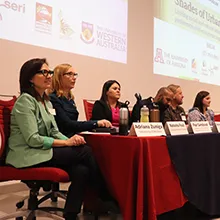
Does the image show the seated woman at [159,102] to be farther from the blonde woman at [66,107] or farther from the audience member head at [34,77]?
the audience member head at [34,77]

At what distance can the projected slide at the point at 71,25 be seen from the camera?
2.82 metres

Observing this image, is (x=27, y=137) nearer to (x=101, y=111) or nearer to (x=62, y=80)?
(x=62, y=80)

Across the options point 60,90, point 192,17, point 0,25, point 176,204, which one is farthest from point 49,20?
point 192,17

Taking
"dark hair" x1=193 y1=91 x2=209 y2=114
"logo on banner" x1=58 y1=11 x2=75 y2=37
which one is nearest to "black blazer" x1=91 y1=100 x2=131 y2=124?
"logo on banner" x1=58 y1=11 x2=75 y2=37

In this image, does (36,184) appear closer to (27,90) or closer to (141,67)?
(27,90)

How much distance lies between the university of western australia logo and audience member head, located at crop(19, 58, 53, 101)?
5.36 ft

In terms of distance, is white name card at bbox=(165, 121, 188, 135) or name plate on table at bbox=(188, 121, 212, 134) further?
name plate on table at bbox=(188, 121, 212, 134)

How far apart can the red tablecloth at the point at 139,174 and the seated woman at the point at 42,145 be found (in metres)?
0.11

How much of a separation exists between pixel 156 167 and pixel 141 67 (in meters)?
2.69

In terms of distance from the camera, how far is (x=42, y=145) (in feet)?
5.63

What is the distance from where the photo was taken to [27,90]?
185 cm

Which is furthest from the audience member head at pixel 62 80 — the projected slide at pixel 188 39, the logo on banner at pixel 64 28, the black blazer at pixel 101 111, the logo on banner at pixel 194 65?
the logo on banner at pixel 194 65

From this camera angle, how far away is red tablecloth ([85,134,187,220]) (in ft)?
5.13

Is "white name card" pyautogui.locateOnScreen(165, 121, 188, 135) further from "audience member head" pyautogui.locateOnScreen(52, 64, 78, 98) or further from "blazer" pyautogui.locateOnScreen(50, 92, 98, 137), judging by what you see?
"audience member head" pyautogui.locateOnScreen(52, 64, 78, 98)
